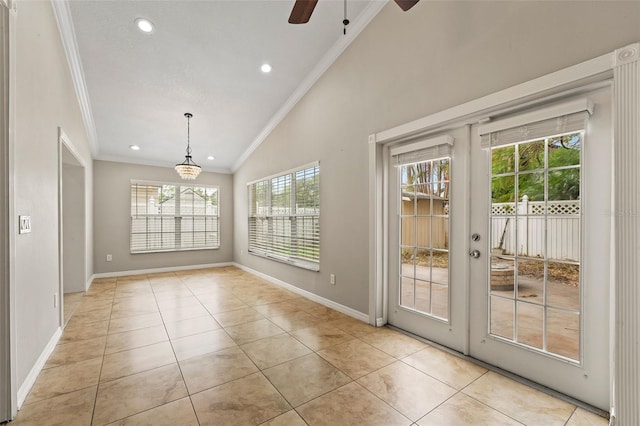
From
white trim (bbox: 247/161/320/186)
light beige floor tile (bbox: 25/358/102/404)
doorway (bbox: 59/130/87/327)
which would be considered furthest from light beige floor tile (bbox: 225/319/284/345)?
doorway (bbox: 59/130/87/327)

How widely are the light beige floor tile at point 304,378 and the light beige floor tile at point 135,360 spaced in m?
0.97

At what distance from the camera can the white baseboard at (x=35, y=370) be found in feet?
5.98

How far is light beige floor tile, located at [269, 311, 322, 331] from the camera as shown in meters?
Result: 3.11

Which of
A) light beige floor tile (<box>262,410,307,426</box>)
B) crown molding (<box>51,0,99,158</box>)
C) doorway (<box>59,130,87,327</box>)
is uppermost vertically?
crown molding (<box>51,0,99,158</box>)

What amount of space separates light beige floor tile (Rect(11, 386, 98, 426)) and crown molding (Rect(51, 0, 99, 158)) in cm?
334

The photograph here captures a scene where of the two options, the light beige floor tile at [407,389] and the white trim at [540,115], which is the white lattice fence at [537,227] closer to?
the white trim at [540,115]

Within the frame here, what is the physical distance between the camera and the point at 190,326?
123 inches

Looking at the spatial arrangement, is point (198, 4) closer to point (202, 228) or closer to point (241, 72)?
point (241, 72)

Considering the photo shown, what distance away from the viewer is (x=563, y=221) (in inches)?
74.6

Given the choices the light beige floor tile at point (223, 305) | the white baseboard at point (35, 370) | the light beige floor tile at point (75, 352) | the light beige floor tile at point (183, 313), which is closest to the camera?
the white baseboard at point (35, 370)

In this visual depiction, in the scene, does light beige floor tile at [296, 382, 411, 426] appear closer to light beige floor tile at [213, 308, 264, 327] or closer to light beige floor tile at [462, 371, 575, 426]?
light beige floor tile at [462, 371, 575, 426]

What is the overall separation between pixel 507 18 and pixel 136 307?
5137 millimetres

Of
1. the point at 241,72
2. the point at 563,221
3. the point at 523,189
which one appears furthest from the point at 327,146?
the point at 563,221

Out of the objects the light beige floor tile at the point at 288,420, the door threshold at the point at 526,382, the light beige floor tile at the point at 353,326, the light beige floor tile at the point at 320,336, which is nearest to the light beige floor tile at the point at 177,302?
the light beige floor tile at the point at 320,336
